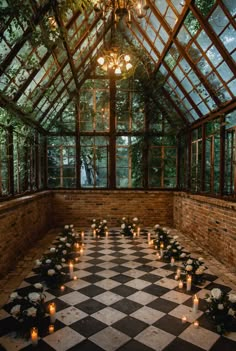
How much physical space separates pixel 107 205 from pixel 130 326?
585 cm

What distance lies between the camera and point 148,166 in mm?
8938

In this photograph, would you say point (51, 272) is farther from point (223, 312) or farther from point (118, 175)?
point (118, 175)

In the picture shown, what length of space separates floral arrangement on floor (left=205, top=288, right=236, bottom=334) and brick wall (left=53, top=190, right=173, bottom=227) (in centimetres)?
570

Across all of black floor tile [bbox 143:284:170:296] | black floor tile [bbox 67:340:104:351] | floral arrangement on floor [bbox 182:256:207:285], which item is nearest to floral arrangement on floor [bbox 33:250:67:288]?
black floor tile [bbox 143:284:170:296]

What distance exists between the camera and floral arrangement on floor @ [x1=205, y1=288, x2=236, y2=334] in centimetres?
298

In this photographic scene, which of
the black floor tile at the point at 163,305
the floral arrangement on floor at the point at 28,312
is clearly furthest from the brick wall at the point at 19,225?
the black floor tile at the point at 163,305

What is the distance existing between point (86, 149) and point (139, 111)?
2208mm

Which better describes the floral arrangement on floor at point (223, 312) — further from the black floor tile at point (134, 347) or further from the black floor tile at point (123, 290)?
the black floor tile at point (123, 290)

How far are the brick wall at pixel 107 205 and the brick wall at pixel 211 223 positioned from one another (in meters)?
0.89

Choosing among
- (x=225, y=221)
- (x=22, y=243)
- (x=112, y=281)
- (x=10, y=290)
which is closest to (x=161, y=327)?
(x=112, y=281)

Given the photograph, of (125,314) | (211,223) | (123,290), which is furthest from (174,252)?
(125,314)

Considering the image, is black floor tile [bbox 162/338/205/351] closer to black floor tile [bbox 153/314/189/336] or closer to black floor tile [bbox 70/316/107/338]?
black floor tile [bbox 153/314/189/336]

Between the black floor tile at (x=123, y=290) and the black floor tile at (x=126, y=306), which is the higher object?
A: the black floor tile at (x=126, y=306)

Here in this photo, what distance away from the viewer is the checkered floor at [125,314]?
2.75 m
